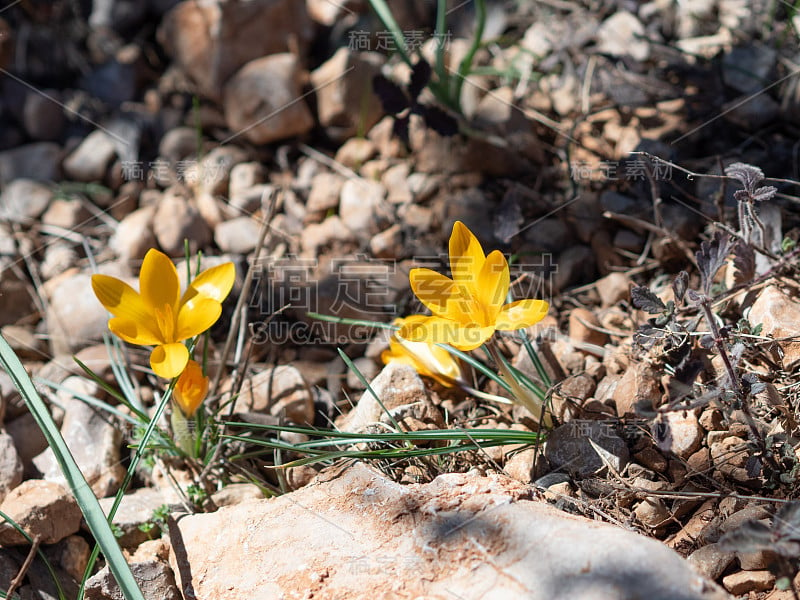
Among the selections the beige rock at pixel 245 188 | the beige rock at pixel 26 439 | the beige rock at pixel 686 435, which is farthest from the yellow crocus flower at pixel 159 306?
the beige rock at pixel 686 435

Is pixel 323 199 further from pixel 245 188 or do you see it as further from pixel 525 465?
pixel 525 465

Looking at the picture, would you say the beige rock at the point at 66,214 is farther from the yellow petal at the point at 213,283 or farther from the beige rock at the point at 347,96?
the yellow petal at the point at 213,283

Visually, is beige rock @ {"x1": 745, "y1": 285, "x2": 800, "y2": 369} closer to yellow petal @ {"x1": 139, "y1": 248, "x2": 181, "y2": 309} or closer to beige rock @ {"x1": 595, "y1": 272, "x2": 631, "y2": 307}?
beige rock @ {"x1": 595, "y1": 272, "x2": 631, "y2": 307}

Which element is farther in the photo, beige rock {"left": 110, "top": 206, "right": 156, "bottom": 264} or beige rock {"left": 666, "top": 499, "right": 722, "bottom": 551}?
beige rock {"left": 110, "top": 206, "right": 156, "bottom": 264}

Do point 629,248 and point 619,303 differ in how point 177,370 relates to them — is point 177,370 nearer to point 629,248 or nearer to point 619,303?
point 619,303

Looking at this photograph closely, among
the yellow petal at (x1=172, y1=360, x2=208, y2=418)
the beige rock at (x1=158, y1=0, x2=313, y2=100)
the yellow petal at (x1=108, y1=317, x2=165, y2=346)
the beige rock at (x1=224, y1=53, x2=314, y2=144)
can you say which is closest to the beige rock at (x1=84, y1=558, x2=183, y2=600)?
the yellow petal at (x1=172, y1=360, x2=208, y2=418)

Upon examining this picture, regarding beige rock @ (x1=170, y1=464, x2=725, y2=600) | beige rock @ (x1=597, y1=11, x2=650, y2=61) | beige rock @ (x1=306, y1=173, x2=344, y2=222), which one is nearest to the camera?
beige rock @ (x1=170, y1=464, x2=725, y2=600)

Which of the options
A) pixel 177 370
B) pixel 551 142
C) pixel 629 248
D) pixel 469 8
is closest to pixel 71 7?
pixel 469 8

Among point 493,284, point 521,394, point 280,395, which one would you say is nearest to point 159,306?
point 280,395
